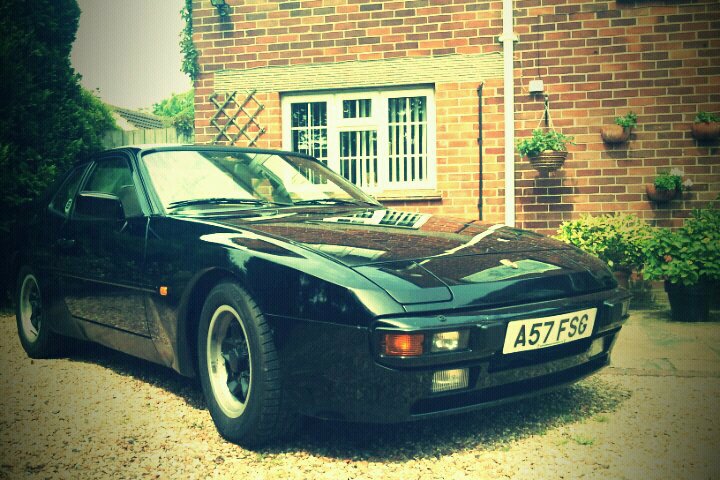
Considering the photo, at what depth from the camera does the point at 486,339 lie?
2.59m

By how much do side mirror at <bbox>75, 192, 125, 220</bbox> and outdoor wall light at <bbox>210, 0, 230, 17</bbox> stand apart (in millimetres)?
5585

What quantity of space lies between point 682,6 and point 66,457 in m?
7.78

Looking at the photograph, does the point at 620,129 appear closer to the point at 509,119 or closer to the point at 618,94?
the point at 618,94

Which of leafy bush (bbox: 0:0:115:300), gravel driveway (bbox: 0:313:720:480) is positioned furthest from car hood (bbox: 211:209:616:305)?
leafy bush (bbox: 0:0:115:300)

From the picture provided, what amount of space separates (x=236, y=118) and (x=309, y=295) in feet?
22.6

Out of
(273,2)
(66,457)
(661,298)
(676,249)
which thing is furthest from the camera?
(273,2)

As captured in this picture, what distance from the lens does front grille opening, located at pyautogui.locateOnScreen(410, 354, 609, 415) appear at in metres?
2.57

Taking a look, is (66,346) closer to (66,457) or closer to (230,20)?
(66,457)

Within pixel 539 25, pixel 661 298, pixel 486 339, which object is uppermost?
pixel 539 25

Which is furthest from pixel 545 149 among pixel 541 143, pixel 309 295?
pixel 309 295

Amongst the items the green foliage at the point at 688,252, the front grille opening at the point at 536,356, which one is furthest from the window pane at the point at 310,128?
the front grille opening at the point at 536,356

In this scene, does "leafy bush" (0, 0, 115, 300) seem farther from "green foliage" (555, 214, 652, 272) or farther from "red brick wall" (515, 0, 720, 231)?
"green foliage" (555, 214, 652, 272)

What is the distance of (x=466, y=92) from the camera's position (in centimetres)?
850

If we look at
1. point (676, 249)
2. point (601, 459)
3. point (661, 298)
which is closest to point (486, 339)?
point (601, 459)
